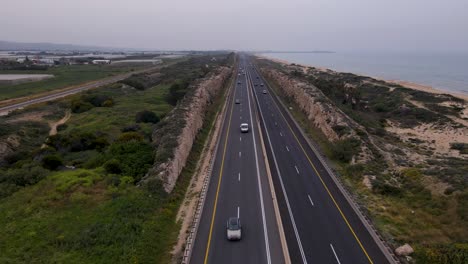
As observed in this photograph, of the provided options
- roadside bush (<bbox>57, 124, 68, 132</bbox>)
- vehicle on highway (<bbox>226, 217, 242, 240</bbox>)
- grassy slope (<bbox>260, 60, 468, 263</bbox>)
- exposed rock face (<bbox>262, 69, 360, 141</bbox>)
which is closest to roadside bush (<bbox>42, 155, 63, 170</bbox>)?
roadside bush (<bbox>57, 124, 68, 132</bbox>)

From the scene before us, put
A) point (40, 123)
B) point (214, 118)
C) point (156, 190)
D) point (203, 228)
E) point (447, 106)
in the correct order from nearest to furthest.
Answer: point (203, 228) < point (156, 190) < point (40, 123) < point (214, 118) < point (447, 106)

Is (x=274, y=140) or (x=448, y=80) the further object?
(x=448, y=80)

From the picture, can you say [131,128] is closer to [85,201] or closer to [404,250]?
[85,201]

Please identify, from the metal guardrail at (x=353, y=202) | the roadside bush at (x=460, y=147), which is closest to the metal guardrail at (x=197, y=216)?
the metal guardrail at (x=353, y=202)

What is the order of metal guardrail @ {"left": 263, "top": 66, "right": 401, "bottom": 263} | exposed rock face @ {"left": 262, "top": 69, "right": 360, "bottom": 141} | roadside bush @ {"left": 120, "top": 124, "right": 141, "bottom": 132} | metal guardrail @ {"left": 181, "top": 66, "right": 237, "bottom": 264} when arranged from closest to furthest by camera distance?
metal guardrail @ {"left": 181, "top": 66, "right": 237, "bottom": 264}
metal guardrail @ {"left": 263, "top": 66, "right": 401, "bottom": 263}
exposed rock face @ {"left": 262, "top": 69, "right": 360, "bottom": 141}
roadside bush @ {"left": 120, "top": 124, "right": 141, "bottom": 132}

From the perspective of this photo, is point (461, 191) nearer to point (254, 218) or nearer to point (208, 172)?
point (254, 218)

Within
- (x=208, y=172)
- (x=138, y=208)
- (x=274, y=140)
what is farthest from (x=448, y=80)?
(x=138, y=208)

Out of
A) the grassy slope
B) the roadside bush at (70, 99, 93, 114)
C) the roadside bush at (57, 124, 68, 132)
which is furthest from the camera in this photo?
the roadside bush at (70, 99, 93, 114)

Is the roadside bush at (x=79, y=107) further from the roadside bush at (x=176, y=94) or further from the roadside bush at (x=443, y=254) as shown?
the roadside bush at (x=443, y=254)

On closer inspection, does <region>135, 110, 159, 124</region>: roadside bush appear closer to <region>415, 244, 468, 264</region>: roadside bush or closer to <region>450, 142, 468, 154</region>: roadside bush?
<region>415, 244, 468, 264</region>: roadside bush
